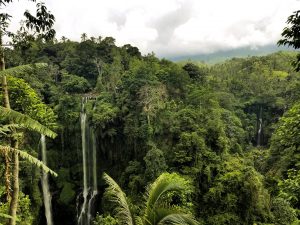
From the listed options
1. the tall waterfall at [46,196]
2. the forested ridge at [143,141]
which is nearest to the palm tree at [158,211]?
the forested ridge at [143,141]

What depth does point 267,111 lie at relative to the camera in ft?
128

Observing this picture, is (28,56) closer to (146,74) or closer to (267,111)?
(146,74)

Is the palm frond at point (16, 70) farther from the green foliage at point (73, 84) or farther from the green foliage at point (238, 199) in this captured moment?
the green foliage at point (73, 84)

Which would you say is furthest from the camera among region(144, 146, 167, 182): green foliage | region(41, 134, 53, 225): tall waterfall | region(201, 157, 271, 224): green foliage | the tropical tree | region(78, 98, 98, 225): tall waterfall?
region(78, 98, 98, 225): tall waterfall

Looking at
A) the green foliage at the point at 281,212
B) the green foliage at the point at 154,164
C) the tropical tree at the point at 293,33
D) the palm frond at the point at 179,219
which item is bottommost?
the green foliage at the point at 281,212

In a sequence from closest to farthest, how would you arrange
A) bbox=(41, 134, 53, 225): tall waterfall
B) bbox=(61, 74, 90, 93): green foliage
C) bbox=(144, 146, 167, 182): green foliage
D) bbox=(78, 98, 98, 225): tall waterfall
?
bbox=(144, 146, 167, 182): green foliage → bbox=(41, 134, 53, 225): tall waterfall → bbox=(78, 98, 98, 225): tall waterfall → bbox=(61, 74, 90, 93): green foliage

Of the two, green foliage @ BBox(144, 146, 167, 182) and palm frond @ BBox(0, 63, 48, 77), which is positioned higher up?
palm frond @ BBox(0, 63, 48, 77)

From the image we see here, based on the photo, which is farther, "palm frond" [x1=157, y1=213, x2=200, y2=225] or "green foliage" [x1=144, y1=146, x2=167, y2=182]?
"green foliage" [x1=144, y1=146, x2=167, y2=182]

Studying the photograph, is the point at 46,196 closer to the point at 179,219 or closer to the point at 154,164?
the point at 154,164

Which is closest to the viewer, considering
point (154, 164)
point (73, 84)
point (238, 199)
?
point (238, 199)

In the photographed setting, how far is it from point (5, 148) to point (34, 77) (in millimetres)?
22331

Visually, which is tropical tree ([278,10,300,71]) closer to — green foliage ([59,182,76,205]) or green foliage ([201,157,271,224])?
green foliage ([201,157,271,224])

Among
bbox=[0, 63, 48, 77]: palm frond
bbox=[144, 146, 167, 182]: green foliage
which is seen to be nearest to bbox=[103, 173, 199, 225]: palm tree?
bbox=[0, 63, 48, 77]: palm frond

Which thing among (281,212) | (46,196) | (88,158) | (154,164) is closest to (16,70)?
(154,164)
